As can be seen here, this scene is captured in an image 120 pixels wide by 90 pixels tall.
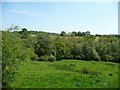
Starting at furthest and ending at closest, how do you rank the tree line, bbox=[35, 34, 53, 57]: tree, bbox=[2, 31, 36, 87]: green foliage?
bbox=[35, 34, 53, 57]: tree
the tree line
bbox=[2, 31, 36, 87]: green foliage

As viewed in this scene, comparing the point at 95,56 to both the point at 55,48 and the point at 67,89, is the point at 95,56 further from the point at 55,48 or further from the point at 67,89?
the point at 67,89

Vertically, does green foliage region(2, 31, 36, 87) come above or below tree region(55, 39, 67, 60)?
above

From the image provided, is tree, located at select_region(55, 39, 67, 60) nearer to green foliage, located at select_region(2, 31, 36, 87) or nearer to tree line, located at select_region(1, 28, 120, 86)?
tree line, located at select_region(1, 28, 120, 86)

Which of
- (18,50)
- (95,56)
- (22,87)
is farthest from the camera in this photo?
(95,56)

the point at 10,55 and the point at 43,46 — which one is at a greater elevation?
the point at 10,55

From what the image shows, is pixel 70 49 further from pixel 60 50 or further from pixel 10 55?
pixel 10 55

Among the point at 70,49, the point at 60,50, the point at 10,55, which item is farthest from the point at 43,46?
the point at 10,55

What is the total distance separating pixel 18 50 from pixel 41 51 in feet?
75.3

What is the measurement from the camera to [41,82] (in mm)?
16812

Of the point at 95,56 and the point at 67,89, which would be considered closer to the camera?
the point at 67,89

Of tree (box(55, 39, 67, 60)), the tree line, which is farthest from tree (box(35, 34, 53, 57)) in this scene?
tree (box(55, 39, 67, 60))

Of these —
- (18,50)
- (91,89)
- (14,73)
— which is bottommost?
(91,89)

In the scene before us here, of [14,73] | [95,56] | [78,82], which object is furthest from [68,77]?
[95,56]

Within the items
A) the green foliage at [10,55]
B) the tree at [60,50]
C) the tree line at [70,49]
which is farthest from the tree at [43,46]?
the green foliage at [10,55]
